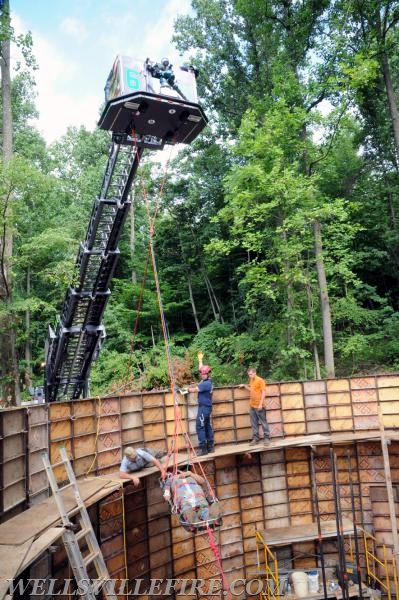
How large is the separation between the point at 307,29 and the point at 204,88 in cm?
733

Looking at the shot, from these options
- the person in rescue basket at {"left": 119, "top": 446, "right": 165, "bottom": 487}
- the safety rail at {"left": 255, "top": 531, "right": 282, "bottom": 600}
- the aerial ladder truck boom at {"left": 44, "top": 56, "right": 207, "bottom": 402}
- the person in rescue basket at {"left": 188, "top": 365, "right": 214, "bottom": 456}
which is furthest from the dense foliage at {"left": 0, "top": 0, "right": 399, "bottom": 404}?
the safety rail at {"left": 255, "top": 531, "right": 282, "bottom": 600}

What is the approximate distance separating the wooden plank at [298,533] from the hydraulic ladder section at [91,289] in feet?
21.1

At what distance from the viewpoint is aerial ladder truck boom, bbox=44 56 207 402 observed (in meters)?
7.17

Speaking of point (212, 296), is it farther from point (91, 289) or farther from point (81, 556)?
point (81, 556)

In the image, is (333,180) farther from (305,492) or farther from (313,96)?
(305,492)

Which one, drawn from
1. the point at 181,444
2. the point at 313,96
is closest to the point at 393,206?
the point at 313,96

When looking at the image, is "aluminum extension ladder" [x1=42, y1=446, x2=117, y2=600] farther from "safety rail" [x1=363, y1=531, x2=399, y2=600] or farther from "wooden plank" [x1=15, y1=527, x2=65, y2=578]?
"safety rail" [x1=363, y1=531, x2=399, y2=600]

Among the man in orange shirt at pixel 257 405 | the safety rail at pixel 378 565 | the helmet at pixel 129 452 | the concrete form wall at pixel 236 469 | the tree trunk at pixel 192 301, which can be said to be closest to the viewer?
the helmet at pixel 129 452

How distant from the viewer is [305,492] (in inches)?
495

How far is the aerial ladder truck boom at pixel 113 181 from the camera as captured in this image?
23.5 feet

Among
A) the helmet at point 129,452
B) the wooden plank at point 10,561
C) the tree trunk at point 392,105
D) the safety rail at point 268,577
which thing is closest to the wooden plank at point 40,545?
the wooden plank at point 10,561

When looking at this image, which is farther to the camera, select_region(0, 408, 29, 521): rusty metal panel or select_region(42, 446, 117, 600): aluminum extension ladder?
select_region(0, 408, 29, 521): rusty metal panel

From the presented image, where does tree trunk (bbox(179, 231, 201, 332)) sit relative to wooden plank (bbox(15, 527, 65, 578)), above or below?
above

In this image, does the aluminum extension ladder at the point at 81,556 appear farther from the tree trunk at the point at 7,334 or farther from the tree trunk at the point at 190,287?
the tree trunk at the point at 190,287
